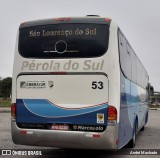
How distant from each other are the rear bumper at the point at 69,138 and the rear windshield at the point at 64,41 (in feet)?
5.91

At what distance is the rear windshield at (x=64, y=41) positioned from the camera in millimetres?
8359

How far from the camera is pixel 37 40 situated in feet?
28.8

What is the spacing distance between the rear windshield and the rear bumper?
71.0 inches

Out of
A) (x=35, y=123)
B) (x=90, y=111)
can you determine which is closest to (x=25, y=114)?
(x=35, y=123)

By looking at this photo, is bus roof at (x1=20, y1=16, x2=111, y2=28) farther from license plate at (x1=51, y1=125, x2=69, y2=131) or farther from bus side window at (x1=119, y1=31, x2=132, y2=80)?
license plate at (x1=51, y1=125, x2=69, y2=131)

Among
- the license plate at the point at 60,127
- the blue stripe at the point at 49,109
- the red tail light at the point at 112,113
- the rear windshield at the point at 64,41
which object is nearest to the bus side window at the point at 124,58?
the rear windshield at the point at 64,41

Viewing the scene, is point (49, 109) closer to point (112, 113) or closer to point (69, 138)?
point (69, 138)

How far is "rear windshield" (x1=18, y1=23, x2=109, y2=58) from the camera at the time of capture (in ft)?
27.4

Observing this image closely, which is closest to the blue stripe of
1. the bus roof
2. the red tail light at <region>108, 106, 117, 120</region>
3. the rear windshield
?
the red tail light at <region>108, 106, 117, 120</region>

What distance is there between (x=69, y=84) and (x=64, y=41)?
1.06 meters

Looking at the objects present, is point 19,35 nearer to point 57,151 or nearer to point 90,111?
point 90,111

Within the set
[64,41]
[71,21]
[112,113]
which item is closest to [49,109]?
[112,113]

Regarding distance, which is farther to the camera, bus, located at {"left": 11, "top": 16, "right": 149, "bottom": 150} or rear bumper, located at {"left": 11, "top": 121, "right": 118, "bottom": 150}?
bus, located at {"left": 11, "top": 16, "right": 149, "bottom": 150}

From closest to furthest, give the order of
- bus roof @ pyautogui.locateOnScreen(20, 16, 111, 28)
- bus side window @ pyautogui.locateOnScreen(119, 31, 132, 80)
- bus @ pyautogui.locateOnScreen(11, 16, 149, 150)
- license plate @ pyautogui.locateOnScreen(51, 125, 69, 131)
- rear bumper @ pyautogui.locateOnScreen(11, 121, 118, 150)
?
rear bumper @ pyautogui.locateOnScreen(11, 121, 118, 150) → bus @ pyautogui.locateOnScreen(11, 16, 149, 150) → license plate @ pyautogui.locateOnScreen(51, 125, 69, 131) → bus roof @ pyautogui.locateOnScreen(20, 16, 111, 28) → bus side window @ pyautogui.locateOnScreen(119, 31, 132, 80)
